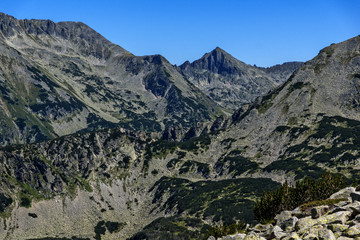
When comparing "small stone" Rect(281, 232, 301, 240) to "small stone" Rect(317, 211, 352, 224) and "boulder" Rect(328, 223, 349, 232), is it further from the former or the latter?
"boulder" Rect(328, 223, 349, 232)

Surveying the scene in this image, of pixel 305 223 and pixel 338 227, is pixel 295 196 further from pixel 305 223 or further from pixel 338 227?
pixel 338 227

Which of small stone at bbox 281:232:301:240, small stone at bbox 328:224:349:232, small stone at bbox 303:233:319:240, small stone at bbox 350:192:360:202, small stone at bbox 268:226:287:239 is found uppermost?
small stone at bbox 350:192:360:202

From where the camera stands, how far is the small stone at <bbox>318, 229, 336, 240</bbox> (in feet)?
118

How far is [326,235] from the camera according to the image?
36.7 m

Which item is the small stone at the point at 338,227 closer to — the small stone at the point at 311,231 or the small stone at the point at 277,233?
the small stone at the point at 311,231

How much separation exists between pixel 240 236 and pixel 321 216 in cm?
1259

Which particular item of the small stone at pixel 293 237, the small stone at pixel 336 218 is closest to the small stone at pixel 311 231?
the small stone at pixel 293 237

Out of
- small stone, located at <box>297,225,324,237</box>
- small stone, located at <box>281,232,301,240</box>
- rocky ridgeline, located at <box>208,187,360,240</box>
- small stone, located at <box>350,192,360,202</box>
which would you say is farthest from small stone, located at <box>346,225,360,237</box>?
small stone, located at <box>350,192,360,202</box>

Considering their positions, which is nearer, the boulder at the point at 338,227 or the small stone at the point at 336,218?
the boulder at the point at 338,227

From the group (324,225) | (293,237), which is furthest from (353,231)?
(293,237)

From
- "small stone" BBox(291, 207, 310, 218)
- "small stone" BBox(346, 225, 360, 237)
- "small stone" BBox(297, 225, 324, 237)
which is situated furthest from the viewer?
"small stone" BBox(291, 207, 310, 218)

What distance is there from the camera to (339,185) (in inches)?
3634

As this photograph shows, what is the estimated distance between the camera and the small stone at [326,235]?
36062mm

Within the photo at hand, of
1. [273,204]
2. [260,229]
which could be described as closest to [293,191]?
[273,204]
